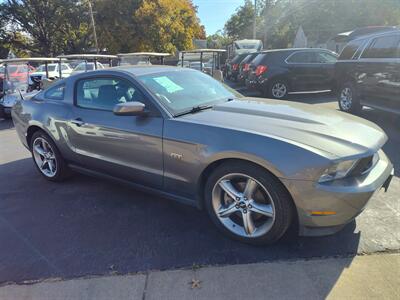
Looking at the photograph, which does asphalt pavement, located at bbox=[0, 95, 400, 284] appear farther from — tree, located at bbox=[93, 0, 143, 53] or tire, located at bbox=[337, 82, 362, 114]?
tree, located at bbox=[93, 0, 143, 53]

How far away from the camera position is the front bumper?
2.38m

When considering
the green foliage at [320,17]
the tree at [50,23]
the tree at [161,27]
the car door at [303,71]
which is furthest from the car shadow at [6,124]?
the green foliage at [320,17]

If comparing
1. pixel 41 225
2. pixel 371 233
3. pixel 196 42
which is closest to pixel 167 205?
pixel 41 225

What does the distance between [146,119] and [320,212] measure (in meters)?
1.79

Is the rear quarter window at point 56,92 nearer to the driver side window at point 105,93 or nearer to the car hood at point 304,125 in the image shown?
the driver side window at point 105,93

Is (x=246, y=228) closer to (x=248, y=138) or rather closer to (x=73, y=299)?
(x=248, y=138)

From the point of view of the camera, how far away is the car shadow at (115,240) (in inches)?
105

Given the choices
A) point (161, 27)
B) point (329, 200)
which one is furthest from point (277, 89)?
point (161, 27)

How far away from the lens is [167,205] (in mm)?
3652

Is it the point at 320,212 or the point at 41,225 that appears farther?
the point at 41,225

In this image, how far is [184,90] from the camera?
3.57 metres

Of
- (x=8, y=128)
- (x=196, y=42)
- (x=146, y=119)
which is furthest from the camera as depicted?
(x=196, y=42)

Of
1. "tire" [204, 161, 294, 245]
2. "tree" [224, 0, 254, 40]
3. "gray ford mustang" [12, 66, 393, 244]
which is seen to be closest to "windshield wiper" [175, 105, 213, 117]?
"gray ford mustang" [12, 66, 393, 244]

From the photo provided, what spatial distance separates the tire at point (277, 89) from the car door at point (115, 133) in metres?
7.02
